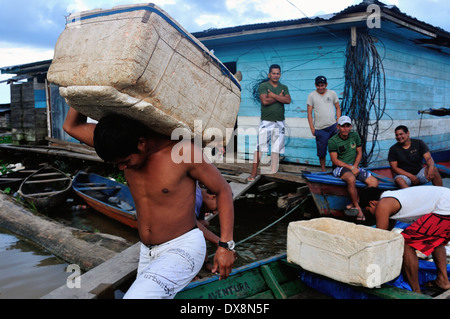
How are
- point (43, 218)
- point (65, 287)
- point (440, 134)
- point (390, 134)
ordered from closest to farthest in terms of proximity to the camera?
point (65, 287) < point (43, 218) < point (390, 134) < point (440, 134)

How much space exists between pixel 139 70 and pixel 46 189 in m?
9.14

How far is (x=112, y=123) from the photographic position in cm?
229

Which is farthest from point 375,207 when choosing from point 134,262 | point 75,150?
point 75,150

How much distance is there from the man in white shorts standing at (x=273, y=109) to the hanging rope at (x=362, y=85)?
1.75 metres

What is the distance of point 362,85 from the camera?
8.31 m

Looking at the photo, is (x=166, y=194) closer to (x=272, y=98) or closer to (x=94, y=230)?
(x=272, y=98)

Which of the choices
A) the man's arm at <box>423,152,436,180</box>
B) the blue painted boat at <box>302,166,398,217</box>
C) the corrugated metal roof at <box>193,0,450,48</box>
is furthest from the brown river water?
the corrugated metal roof at <box>193,0,450,48</box>

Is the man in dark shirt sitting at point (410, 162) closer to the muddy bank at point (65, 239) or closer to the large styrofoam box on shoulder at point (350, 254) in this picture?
the large styrofoam box on shoulder at point (350, 254)

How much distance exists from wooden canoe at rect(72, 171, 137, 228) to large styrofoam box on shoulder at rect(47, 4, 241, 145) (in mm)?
5348

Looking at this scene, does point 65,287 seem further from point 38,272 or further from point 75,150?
point 75,150

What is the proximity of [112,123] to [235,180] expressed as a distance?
5.84 metres

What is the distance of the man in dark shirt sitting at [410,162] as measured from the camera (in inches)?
261

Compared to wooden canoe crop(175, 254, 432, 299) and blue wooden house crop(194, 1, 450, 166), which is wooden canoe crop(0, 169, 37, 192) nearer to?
blue wooden house crop(194, 1, 450, 166)

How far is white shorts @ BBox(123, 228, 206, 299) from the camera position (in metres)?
2.15
